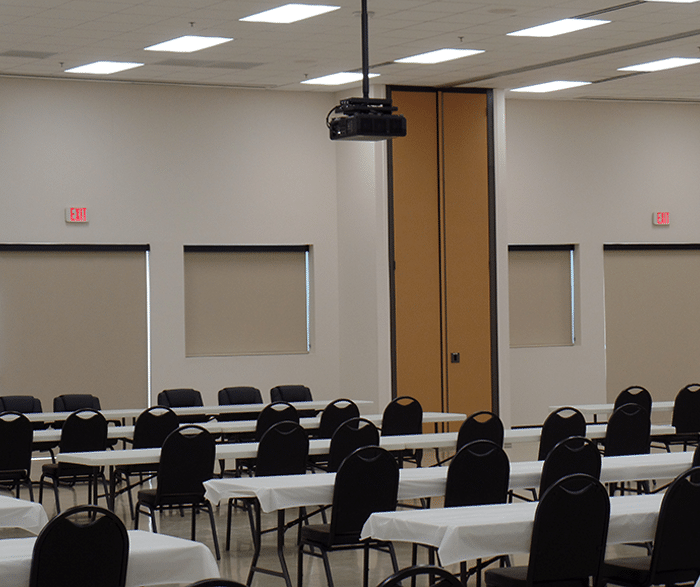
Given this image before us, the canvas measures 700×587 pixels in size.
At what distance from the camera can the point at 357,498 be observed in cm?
594

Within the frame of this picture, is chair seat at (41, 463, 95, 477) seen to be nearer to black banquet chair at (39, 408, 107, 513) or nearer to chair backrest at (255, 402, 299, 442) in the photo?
black banquet chair at (39, 408, 107, 513)

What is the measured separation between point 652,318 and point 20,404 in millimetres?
9038

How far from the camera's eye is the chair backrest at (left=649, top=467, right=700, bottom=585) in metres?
5.02

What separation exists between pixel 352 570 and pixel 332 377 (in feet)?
24.0

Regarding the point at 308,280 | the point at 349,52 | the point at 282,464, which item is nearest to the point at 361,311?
the point at 308,280

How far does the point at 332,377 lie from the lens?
14320mm

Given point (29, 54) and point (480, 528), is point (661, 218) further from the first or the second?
point (480, 528)

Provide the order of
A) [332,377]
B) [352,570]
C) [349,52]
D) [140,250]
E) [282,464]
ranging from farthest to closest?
[332,377] < [140,250] < [349,52] < [282,464] < [352,570]

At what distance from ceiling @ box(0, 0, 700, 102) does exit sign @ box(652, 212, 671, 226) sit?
228 centimetres

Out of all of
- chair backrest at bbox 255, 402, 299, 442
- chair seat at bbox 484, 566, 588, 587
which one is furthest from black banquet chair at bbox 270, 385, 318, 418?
chair seat at bbox 484, 566, 588, 587

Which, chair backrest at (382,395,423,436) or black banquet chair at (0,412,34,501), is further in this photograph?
chair backrest at (382,395,423,436)

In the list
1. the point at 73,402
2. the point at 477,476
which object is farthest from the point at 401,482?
the point at 73,402

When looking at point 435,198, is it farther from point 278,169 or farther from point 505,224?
point 278,169

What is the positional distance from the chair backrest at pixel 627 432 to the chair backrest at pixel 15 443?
438cm
